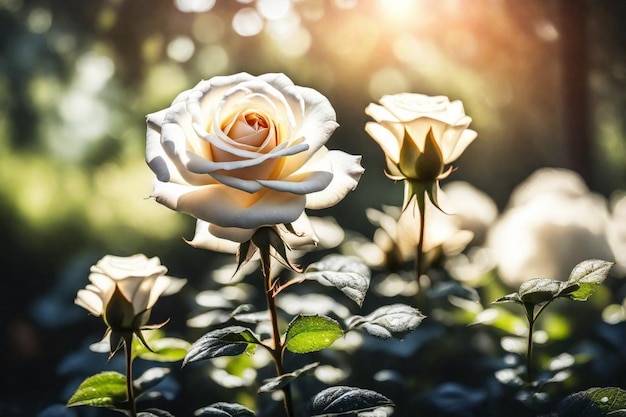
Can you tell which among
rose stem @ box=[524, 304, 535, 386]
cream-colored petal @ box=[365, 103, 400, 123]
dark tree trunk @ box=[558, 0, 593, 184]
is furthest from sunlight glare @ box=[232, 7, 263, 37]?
rose stem @ box=[524, 304, 535, 386]

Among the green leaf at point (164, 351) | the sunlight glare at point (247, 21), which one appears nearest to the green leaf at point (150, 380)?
the green leaf at point (164, 351)

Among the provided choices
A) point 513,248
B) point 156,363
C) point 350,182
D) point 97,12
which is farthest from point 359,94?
point 350,182

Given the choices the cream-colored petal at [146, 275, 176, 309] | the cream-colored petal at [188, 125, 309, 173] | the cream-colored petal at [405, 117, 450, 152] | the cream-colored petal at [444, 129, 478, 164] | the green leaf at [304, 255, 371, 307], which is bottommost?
the green leaf at [304, 255, 371, 307]

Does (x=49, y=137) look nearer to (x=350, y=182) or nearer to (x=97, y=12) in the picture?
(x=97, y=12)

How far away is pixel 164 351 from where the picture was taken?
0.49 meters

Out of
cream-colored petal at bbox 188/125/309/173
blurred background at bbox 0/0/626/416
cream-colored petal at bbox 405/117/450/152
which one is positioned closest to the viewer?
cream-colored petal at bbox 188/125/309/173

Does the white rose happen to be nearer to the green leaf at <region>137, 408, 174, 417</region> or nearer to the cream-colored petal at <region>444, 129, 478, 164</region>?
the green leaf at <region>137, 408, 174, 417</region>

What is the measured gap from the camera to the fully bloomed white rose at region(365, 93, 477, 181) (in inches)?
17.2

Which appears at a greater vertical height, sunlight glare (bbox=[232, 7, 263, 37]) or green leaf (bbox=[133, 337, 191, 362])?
sunlight glare (bbox=[232, 7, 263, 37])

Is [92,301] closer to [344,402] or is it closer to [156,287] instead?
[156,287]

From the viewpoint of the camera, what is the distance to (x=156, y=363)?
0.64m

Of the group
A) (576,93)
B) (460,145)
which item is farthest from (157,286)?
(576,93)

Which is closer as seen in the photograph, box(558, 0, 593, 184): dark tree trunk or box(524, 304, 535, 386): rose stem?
box(524, 304, 535, 386): rose stem

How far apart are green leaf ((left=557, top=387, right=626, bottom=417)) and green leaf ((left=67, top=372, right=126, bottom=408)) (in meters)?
0.27
